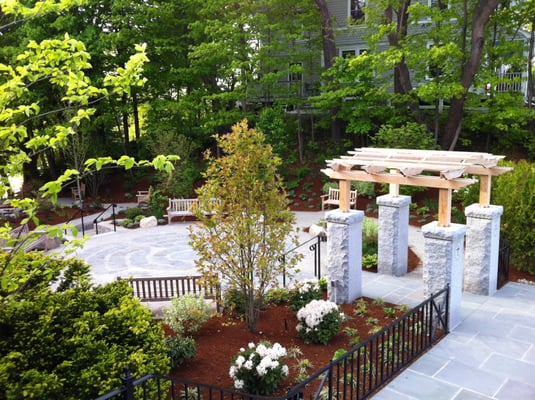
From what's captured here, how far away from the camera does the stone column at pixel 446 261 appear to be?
8797 mm

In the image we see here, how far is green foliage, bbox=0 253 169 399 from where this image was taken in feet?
16.6

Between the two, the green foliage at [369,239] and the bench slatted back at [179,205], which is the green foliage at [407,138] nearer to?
the green foliage at [369,239]

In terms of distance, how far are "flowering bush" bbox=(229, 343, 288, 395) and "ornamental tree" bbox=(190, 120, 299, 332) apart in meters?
1.79

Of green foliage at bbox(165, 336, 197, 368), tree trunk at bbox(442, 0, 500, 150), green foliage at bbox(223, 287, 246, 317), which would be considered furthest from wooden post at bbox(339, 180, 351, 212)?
tree trunk at bbox(442, 0, 500, 150)

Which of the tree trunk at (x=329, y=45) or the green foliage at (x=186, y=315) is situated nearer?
the green foliage at (x=186, y=315)

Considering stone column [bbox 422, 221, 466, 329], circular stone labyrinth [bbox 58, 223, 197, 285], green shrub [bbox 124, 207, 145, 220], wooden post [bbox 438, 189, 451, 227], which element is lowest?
circular stone labyrinth [bbox 58, 223, 197, 285]

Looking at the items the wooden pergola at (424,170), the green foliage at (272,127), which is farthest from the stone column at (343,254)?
the green foliage at (272,127)

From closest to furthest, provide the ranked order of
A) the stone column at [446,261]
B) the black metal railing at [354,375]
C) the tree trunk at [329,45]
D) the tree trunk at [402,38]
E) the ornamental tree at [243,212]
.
Result: 1. the black metal railing at [354,375]
2. the ornamental tree at [243,212]
3. the stone column at [446,261]
4. the tree trunk at [402,38]
5. the tree trunk at [329,45]

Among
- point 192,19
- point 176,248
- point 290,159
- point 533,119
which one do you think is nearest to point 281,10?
point 192,19

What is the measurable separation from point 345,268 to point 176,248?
6.94 meters

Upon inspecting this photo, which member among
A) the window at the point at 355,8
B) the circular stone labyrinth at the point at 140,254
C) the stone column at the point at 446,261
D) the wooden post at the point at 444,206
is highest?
the window at the point at 355,8

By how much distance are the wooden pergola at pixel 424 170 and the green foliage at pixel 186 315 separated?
12.0 ft

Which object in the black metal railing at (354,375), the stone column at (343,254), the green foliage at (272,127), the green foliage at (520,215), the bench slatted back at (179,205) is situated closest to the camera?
the black metal railing at (354,375)

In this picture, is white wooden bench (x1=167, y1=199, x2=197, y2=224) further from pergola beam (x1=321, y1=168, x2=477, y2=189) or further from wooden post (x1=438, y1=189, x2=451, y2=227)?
wooden post (x1=438, y1=189, x2=451, y2=227)
